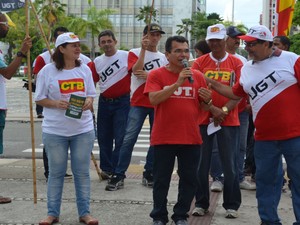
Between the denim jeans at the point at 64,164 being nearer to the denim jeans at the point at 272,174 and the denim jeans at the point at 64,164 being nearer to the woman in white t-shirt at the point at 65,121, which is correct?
the woman in white t-shirt at the point at 65,121

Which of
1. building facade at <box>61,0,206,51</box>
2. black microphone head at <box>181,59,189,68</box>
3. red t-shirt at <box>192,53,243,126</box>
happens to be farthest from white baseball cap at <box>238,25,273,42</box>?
building facade at <box>61,0,206,51</box>

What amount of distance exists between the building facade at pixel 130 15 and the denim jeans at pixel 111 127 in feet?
346

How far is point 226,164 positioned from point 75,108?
1665 mm

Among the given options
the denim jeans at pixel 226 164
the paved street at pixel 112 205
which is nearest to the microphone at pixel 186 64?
the denim jeans at pixel 226 164

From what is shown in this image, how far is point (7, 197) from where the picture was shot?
21.2 ft

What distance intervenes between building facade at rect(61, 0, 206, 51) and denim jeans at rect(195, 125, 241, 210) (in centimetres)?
10742

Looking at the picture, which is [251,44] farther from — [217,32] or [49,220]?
[49,220]

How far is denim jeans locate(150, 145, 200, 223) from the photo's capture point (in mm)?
5160

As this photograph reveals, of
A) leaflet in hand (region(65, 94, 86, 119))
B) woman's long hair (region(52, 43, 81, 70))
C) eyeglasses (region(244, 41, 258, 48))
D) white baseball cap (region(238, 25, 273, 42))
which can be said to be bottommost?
leaflet in hand (region(65, 94, 86, 119))

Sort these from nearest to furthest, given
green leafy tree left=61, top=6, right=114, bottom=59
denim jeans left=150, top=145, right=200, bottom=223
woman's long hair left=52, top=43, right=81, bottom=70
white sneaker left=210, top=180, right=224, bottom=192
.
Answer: denim jeans left=150, top=145, right=200, bottom=223, woman's long hair left=52, top=43, right=81, bottom=70, white sneaker left=210, top=180, right=224, bottom=192, green leafy tree left=61, top=6, right=114, bottom=59

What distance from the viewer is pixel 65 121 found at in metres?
5.38

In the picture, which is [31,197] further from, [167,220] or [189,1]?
[189,1]

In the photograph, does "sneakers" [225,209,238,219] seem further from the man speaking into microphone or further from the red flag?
the red flag

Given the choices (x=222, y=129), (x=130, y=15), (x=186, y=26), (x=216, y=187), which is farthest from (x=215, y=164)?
(x=130, y=15)
